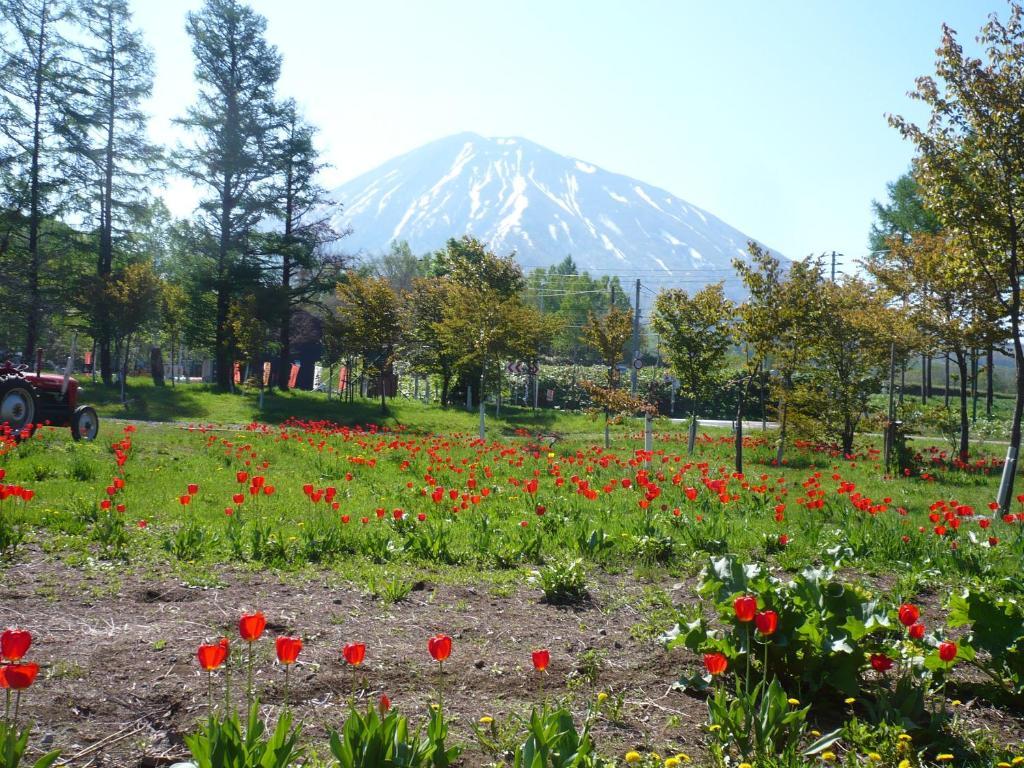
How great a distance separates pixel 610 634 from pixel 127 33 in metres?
36.8

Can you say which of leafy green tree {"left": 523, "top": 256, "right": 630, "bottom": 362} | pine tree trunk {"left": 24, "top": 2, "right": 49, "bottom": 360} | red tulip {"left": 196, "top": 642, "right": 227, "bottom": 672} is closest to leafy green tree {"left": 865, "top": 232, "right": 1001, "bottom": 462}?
red tulip {"left": 196, "top": 642, "right": 227, "bottom": 672}

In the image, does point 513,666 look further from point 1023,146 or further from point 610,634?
point 1023,146

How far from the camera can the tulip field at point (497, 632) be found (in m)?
3.05

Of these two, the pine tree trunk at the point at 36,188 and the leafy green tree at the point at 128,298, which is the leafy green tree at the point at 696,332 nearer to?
the leafy green tree at the point at 128,298

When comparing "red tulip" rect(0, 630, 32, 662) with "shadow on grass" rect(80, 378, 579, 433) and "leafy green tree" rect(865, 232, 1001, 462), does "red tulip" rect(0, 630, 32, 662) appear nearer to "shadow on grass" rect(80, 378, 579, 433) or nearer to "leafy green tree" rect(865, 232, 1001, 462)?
"leafy green tree" rect(865, 232, 1001, 462)

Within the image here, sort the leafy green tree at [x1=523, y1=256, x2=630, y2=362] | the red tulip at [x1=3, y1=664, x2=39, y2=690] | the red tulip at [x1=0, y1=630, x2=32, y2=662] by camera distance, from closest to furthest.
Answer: the red tulip at [x1=3, y1=664, x2=39, y2=690] → the red tulip at [x1=0, y1=630, x2=32, y2=662] → the leafy green tree at [x1=523, y1=256, x2=630, y2=362]

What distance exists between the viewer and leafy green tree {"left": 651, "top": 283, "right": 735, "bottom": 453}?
17.8 m

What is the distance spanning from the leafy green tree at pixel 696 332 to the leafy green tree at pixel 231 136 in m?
21.3

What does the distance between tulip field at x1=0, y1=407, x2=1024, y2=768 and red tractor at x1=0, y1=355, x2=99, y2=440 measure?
424 cm

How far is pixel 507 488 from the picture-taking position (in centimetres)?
1010

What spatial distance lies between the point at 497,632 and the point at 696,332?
14.5 meters

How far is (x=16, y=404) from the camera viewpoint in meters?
12.5

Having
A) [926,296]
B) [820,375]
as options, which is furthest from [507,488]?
[926,296]

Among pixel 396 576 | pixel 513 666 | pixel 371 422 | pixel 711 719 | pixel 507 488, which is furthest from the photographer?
pixel 371 422
